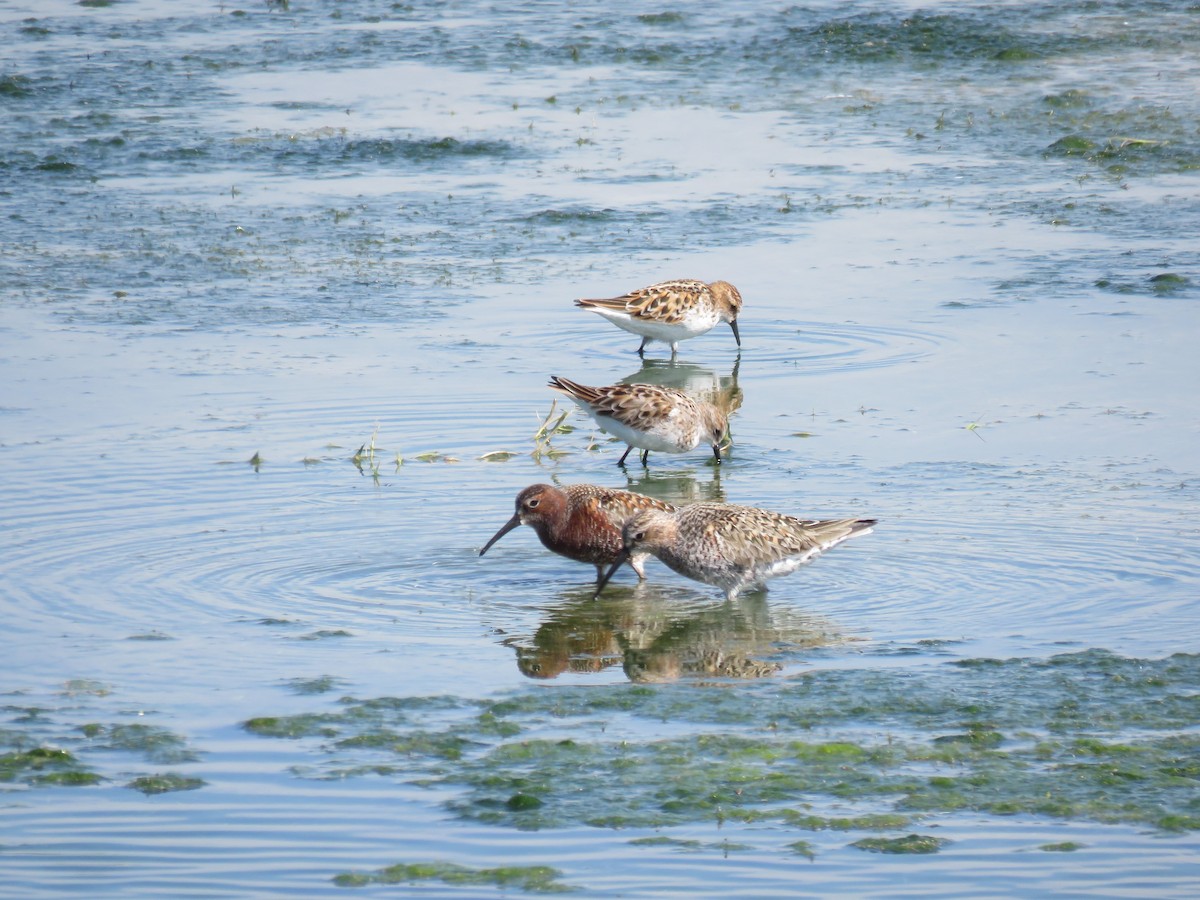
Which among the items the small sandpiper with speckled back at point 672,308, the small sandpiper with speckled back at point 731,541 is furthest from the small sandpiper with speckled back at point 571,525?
the small sandpiper with speckled back at point 672,308

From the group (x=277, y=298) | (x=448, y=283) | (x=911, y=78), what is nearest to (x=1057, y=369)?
(x=448, y=283)

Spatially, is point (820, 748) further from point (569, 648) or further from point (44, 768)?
point (44, 768)

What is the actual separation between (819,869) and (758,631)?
3.10m

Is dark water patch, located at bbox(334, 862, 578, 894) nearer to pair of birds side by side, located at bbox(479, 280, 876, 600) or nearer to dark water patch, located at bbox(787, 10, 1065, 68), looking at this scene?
pair of birds side by side, located at bbox(479, 280, 876, 600)

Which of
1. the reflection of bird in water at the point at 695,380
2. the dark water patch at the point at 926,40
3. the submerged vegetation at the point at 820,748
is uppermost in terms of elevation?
the dark water patch at the point at 926,40

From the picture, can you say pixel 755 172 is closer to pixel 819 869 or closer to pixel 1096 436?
pixel 1096 436

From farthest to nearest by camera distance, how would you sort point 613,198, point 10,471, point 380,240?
point 613,198, point 380,240, point 10,471

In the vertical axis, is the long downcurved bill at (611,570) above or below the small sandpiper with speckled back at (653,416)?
below

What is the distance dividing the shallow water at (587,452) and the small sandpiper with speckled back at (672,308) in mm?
426

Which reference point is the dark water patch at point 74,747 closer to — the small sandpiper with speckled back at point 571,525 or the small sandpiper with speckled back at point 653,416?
the small sandpiper with speckled back at point 571,525

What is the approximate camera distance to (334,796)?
24.8 ft

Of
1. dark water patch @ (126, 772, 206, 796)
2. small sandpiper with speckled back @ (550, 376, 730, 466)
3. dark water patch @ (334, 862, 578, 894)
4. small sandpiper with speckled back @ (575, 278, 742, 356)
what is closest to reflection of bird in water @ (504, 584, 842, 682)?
dark water patch @ (126, 772, 206, 796)

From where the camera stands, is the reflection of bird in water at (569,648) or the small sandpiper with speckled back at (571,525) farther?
the small sandpiper with speckled back at (571,525)

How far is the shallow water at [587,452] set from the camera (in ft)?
24.3
